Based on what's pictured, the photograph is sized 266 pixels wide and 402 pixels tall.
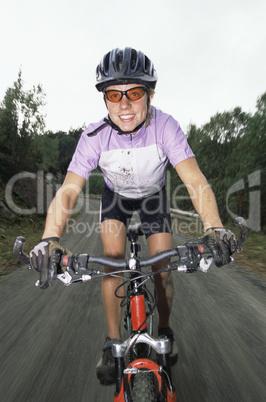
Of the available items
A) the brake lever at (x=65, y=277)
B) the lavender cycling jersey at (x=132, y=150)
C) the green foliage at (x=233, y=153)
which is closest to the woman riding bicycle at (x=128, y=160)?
the lavender cycling jersey at (x=132, y=150)

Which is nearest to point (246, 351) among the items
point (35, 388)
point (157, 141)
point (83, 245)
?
point (35, 388)

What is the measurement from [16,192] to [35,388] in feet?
47.9

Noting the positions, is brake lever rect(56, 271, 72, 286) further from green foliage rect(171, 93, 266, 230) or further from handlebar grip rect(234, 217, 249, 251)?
green foliage rect(171, 93, 266, 230)

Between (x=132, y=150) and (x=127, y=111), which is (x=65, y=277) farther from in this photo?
(x=127, y=111)

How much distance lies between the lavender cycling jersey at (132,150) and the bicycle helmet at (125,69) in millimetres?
318

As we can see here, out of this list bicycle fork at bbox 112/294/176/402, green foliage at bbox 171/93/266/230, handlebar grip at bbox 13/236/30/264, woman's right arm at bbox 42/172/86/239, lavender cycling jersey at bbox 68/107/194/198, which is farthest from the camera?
green foliage at bbox 171/93/266/230

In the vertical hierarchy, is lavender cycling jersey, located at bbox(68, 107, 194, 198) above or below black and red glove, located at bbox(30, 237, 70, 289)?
above

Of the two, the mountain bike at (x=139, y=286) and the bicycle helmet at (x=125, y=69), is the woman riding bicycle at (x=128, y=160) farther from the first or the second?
the mountain bike at (x=139, y=286)

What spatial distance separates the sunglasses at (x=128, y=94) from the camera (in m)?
2.05

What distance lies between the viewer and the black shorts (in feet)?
7.34

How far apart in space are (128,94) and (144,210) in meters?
1.09

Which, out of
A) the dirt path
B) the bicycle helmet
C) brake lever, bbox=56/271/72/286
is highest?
the bicycle helmet

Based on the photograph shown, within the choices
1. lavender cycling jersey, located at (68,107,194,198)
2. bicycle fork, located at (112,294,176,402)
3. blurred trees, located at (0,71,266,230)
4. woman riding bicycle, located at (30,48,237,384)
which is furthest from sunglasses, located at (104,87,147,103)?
blurred trees, located at (0,71,266,230)

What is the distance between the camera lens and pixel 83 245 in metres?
8.08
